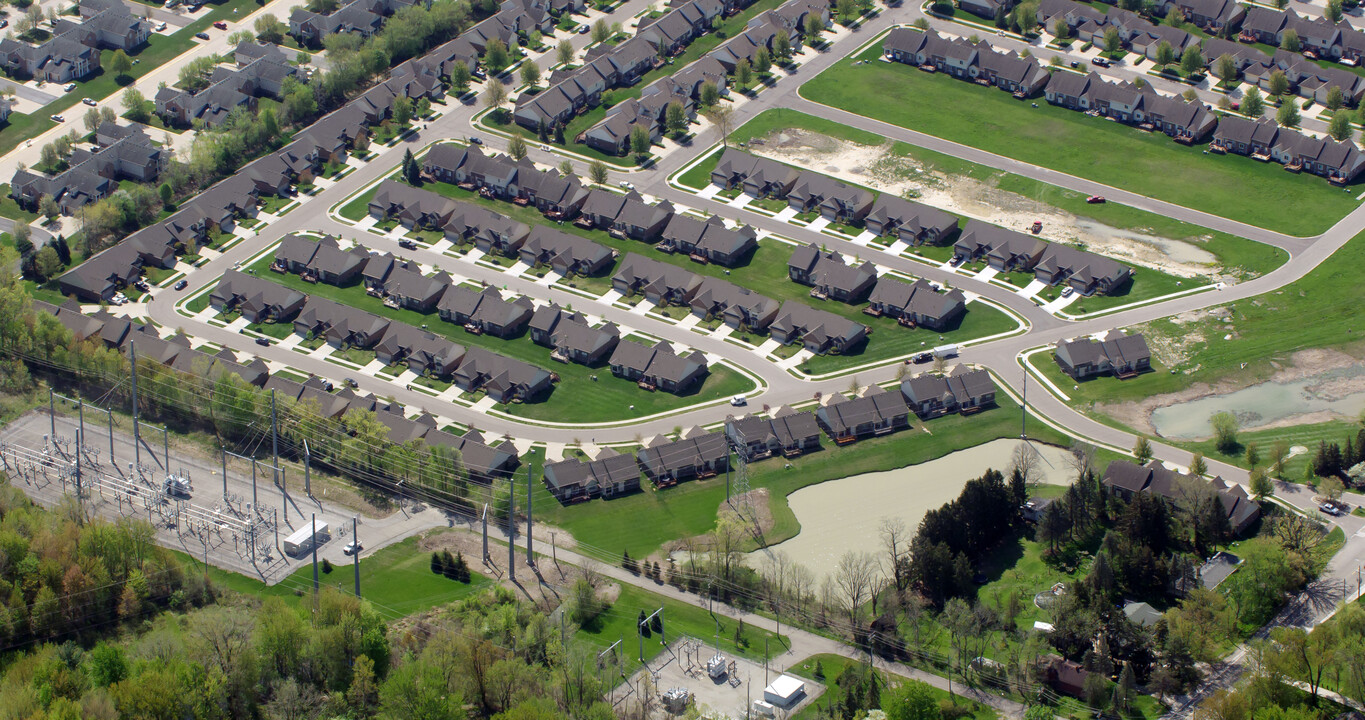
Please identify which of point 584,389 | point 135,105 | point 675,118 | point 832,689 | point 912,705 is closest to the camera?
point 912,705

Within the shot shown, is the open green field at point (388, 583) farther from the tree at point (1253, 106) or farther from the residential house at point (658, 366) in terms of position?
the tree at point (1253, 106)

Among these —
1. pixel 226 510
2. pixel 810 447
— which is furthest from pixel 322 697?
pixel 810 447

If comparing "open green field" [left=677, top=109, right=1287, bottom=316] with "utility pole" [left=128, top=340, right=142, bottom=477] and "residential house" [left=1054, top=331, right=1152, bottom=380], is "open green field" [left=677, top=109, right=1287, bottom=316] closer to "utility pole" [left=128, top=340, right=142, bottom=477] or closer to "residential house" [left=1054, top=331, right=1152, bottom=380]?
"residential house" [left=1054, top=331, right=1152, bottom=380]

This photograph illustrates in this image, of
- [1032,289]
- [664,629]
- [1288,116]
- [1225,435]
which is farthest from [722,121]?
[664,629]

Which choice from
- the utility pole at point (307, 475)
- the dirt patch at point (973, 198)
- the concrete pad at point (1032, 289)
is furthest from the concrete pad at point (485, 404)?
the dirt patch at point (973, 198)

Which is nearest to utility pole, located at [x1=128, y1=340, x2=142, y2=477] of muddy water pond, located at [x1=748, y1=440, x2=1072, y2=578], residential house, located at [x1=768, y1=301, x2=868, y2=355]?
muddy water pond, located at [x1=748, y1=440, x2=1072, y2=578]

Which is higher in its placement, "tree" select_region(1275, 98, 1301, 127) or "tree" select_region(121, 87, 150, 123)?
"tree" select_region(1275, 98, 1301, 127)

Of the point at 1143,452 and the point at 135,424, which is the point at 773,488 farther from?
the point at 135,424

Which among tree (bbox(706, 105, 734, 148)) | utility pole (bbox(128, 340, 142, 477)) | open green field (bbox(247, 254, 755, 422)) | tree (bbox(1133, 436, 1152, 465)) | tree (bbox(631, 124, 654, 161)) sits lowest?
utility pole (bbox(128, 340, 142, 477))
